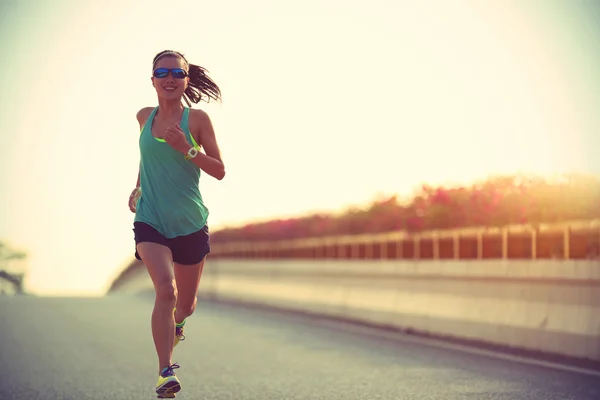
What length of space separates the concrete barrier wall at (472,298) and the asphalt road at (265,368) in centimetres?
67

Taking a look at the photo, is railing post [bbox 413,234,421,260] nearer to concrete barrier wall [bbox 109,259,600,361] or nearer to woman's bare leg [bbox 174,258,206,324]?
concrete barrier wall [bbox 109,259,600,361]

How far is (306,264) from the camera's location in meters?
21.6

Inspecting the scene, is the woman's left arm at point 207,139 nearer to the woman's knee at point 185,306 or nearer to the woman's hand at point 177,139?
the woman's hand at point 177,139

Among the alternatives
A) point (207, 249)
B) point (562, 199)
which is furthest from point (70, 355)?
point (562, 199)

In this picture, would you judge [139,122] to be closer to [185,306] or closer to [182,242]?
[182,242]

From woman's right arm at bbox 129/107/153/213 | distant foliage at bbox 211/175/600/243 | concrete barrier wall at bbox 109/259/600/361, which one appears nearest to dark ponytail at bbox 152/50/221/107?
woman's right arm at bbox 129/107/153/213

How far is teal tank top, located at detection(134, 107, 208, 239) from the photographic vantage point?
6.64 m

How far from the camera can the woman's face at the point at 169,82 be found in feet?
21.9

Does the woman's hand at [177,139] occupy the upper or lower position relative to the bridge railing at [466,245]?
upper

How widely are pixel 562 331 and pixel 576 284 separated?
507 mm

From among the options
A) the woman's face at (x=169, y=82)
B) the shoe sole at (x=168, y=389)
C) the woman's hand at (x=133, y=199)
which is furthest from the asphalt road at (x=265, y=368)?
the woman's face at (x=169, y=82)

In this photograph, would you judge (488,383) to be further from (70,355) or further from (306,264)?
(306,264)

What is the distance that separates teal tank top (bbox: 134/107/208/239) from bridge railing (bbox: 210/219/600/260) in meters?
6.16

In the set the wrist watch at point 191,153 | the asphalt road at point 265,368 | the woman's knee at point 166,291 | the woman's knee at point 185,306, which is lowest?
the asphalt road at point 265,368
